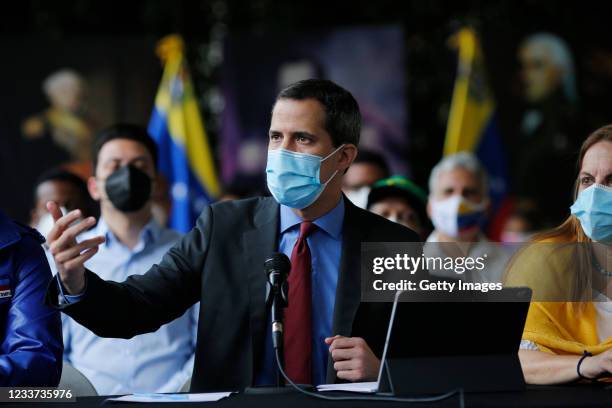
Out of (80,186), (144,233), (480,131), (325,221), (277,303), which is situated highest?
(480,131)

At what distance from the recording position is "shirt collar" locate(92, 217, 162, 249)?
5484mm

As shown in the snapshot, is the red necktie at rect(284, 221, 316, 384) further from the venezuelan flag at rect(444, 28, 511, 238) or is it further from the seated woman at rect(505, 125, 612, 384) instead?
the venezuelan flag at rect(444, 28, 511, 238)

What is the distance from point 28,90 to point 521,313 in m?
8.10

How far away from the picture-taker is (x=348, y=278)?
3727 millimetres

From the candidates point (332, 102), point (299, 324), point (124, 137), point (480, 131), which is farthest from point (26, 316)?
point (480, 131)

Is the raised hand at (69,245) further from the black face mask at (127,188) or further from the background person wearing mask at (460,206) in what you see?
the background person wearing mask at (460,206)

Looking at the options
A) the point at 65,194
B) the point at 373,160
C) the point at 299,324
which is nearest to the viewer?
the point at 299,324

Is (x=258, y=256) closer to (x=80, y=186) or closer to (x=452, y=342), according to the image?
(x=452, y=342)

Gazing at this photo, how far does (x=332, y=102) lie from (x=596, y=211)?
3.48 ft

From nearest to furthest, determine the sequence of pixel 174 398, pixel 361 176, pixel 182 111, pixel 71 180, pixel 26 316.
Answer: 1. pixel 174 398
2. pixel 26 316
3. pixel 71 180
4. pixel 361 176
5. pixel 182 111

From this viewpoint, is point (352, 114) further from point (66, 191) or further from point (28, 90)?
point (28, 90)

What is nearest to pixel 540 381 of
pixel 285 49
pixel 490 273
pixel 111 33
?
pixel 490 273

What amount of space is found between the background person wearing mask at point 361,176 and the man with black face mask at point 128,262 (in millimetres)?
1364

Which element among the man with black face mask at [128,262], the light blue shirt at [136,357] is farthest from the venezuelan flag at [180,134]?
the light blue shirt at [136,357]
